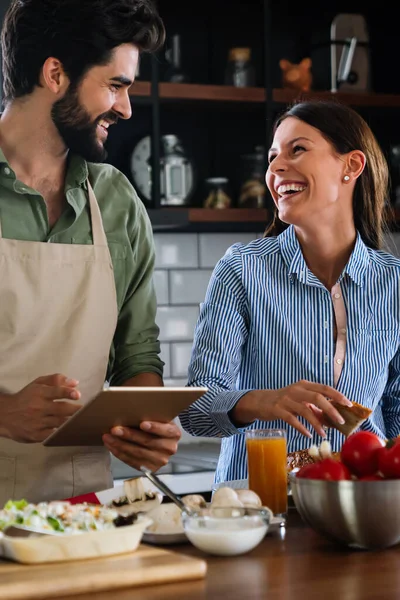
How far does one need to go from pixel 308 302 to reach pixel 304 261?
10 centimetres

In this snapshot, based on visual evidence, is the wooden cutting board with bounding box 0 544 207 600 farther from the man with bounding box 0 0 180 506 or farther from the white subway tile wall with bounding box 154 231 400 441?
the white subway tile wall with bounding box 154 231 400 441

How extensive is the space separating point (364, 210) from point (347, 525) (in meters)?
1.29

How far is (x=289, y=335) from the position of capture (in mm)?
2367

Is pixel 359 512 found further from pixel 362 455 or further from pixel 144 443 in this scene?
pixel 144 443

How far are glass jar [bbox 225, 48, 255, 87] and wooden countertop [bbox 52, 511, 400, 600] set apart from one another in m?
2.84

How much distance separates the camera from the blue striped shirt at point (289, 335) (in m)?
2.34

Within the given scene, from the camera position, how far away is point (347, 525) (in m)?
1.43

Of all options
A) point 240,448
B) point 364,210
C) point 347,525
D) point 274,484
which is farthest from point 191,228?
point 347,525

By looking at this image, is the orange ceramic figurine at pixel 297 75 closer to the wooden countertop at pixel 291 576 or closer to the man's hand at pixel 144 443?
the man's hand at pixel 144 443

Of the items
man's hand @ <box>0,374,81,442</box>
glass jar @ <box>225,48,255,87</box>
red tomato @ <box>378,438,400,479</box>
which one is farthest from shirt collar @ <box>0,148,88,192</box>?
glass jar @ <box>225,48,255,87</box>

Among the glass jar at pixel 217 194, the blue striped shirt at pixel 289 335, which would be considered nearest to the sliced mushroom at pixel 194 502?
the blue striped shirt at pixel 289 335

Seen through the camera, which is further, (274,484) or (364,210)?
(364,210)

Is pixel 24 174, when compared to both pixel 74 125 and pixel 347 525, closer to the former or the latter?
pixel 74 125

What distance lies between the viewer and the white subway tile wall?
4.22m
